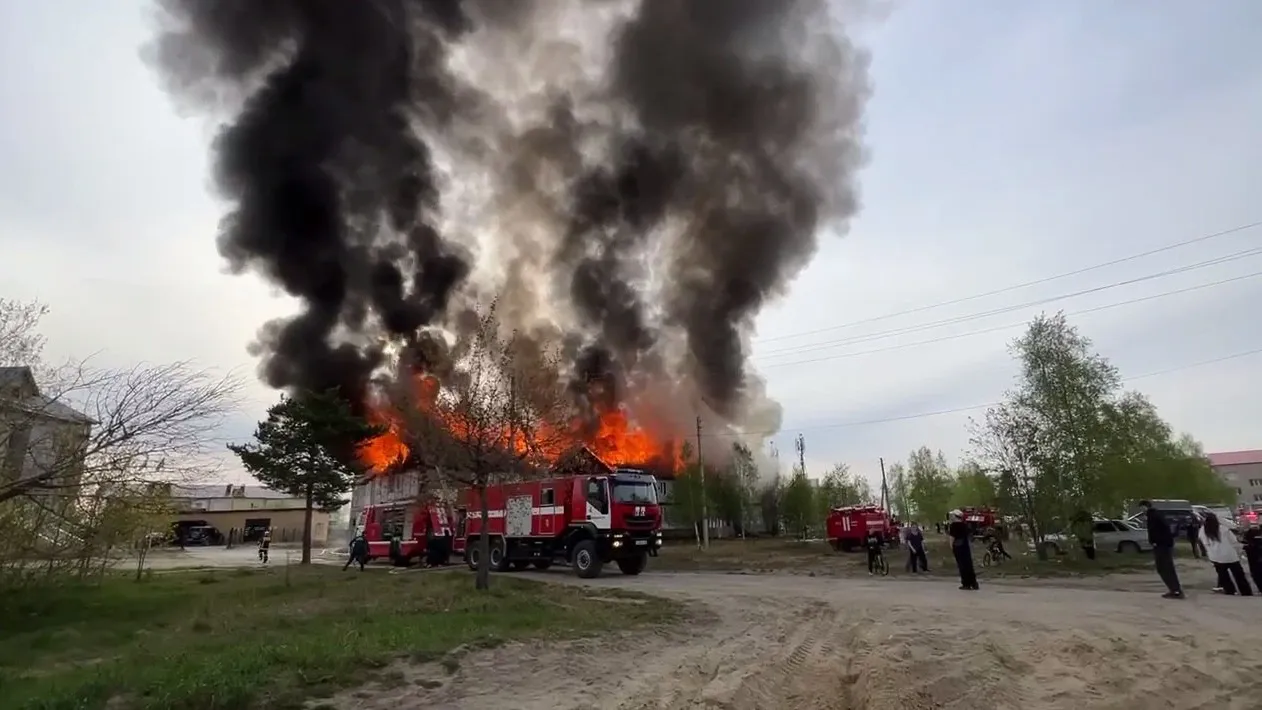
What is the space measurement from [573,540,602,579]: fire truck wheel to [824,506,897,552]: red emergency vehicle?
20361 mm

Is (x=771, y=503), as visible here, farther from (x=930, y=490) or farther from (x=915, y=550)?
(x=915, y=550)

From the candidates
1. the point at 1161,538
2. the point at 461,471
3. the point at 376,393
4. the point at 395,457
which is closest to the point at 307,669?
the point at 461,471

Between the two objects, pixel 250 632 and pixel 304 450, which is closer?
pixel 250 632

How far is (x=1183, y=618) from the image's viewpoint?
34.4 feet

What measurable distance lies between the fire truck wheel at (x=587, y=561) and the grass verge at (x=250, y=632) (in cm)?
303

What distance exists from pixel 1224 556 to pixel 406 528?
2940 cm

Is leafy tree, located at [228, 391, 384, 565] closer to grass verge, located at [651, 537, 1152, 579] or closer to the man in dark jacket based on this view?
grass verge, located at [651, 537, 1152, 579]

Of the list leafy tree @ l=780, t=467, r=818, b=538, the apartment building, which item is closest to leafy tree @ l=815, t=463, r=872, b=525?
leafy tree @ l=780, t=467, r=818, b=538

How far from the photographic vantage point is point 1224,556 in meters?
13.5

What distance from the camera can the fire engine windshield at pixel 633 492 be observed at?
21438mm

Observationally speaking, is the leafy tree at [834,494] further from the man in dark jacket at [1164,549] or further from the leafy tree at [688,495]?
the man in dark jacket at [1164,549]

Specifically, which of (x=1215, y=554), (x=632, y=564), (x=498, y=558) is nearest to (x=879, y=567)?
(x=632, y=564)

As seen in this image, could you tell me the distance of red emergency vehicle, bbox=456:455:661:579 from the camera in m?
21.2

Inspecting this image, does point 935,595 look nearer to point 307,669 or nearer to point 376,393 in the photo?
point 307,669
